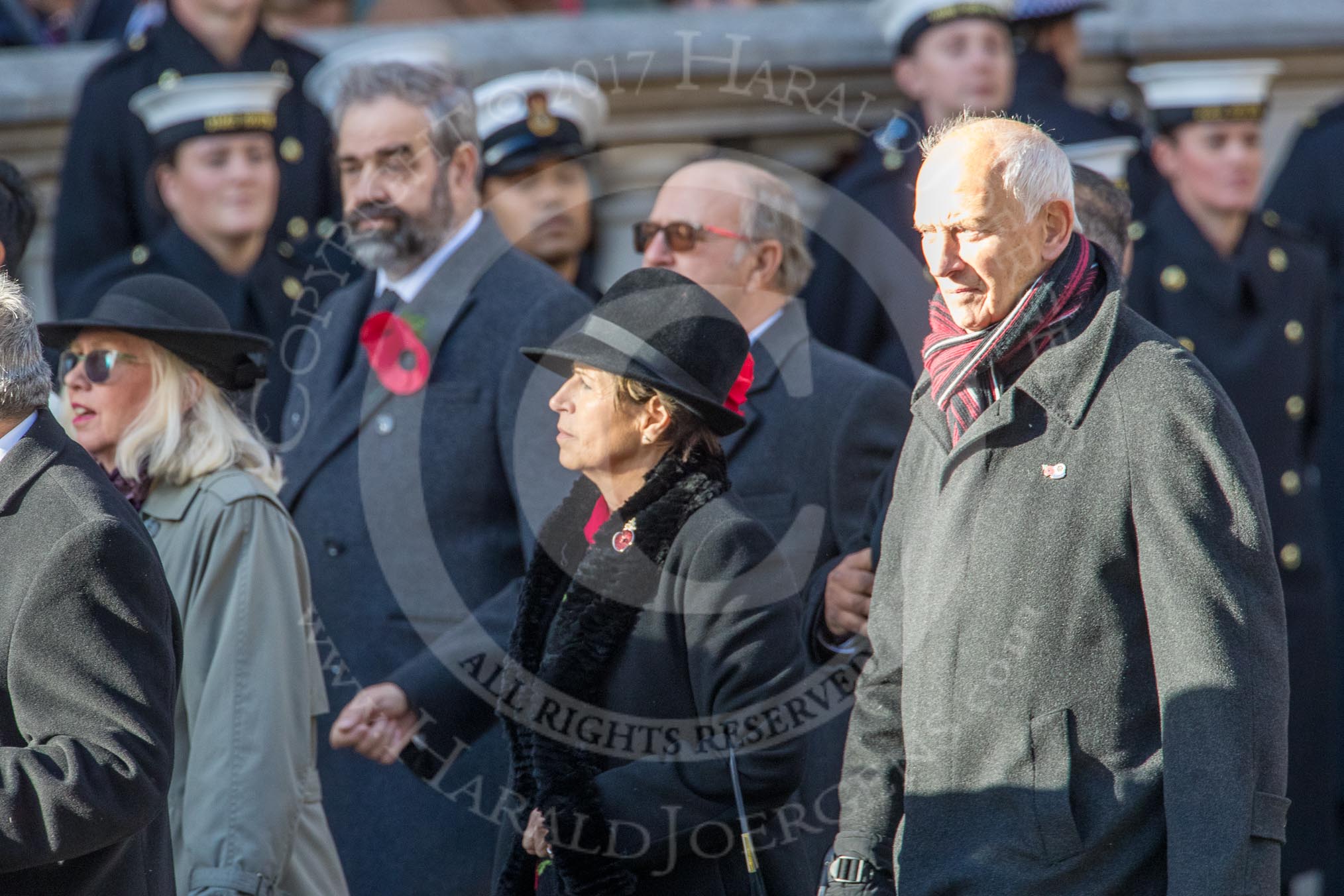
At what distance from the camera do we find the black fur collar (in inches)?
122

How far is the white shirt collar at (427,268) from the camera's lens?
4.30m

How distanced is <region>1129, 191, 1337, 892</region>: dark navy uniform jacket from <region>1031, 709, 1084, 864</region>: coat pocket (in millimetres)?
2929

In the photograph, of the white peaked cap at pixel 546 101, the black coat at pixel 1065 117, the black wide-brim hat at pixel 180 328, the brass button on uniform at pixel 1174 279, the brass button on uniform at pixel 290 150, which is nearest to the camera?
the black wide-brim hat at pixel 180 328

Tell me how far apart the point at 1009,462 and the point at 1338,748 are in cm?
368

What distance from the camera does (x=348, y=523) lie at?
4.14m

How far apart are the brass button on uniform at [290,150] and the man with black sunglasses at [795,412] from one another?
1951 mm

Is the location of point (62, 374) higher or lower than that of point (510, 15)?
lower

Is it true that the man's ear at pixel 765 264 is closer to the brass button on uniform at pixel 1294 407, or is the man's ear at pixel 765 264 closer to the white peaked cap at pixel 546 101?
the white peaked cap at pixel 546 101

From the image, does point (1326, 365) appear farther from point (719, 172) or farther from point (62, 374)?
point (62, 374)

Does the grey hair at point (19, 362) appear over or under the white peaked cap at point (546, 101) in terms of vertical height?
under

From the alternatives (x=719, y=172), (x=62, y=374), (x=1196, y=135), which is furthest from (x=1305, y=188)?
(x=62, y=374)

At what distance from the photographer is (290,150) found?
232 inches

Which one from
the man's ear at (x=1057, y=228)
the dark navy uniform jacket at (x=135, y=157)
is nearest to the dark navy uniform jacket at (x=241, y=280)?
the dark navy uniform jacket at (x=135, y=157)

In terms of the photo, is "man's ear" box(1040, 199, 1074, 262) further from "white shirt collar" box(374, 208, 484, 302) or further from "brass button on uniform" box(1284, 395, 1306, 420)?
"brass button on uniform" box(1284, 395, 1306, 420)
